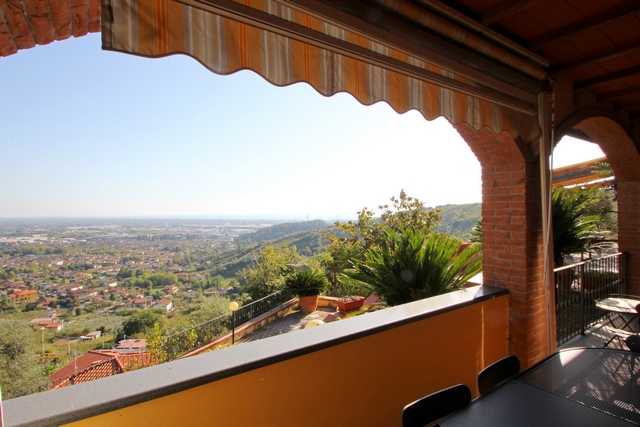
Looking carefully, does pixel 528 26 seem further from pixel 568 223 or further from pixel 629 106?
pixel 568 223

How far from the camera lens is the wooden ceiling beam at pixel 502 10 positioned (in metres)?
1.71

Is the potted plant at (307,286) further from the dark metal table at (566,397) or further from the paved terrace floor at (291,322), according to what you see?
the dark metal table at (566,397)

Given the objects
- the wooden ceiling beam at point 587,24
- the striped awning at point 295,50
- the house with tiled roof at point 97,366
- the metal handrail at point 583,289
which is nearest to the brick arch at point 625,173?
the metal handrail at point 583,289

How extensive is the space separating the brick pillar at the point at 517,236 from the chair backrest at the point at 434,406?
1807 mm

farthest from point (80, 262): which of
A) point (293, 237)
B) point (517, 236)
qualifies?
point (293, 237)

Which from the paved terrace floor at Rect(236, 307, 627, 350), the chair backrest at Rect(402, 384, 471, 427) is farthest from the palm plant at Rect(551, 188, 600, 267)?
the chair backrest at Rect(402, 384, 471, 427)

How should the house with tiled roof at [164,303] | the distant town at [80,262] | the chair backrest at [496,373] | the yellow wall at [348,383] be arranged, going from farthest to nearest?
the house with tiled roof at [164,303] < the distant town at [80,262] < the chair backrest at [496,373] < the yellow wall at [348,383]

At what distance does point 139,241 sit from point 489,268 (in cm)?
1018

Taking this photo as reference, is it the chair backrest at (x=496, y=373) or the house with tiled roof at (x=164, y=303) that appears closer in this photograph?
the chair backrest at (x=496, y=373)

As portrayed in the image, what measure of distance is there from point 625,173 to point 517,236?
3595 mm

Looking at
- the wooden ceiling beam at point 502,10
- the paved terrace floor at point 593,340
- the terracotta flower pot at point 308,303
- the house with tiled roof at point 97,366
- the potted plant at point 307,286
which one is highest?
the wooden ceiling beam at point 502,10

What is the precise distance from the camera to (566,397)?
1.31 meters

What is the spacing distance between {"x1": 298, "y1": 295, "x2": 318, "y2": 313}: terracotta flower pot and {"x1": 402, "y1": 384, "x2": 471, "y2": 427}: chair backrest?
7.73 m

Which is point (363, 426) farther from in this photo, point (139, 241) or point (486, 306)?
point (139, 241)
